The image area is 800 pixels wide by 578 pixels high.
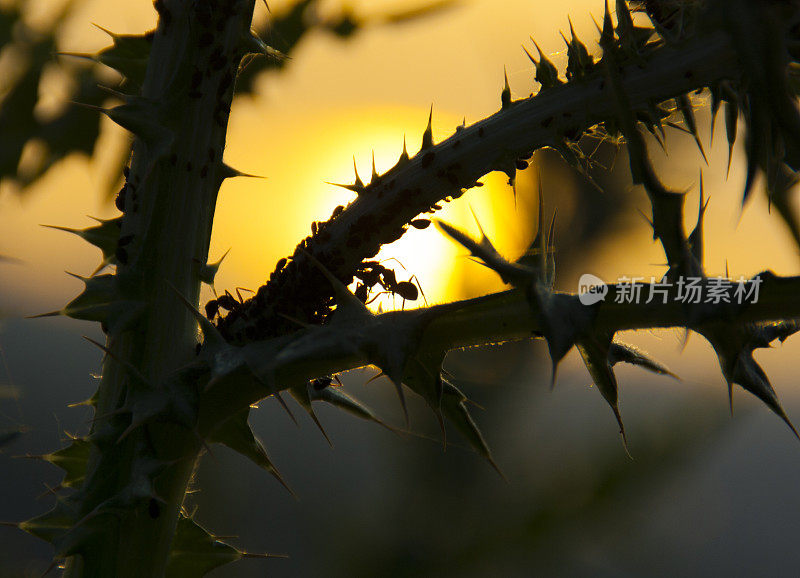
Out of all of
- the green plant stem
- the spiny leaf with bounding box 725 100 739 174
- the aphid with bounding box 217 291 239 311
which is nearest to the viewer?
the green plant stem

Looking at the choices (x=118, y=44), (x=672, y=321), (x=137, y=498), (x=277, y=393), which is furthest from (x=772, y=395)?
(x=118, y=44)

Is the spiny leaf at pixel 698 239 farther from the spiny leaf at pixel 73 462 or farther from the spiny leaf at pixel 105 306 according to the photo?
the spiny leaf at pixel 73 462

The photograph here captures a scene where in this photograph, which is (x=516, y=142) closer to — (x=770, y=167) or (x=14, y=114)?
(x=770, y=167)

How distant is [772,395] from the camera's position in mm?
582

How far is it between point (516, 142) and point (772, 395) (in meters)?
0.36

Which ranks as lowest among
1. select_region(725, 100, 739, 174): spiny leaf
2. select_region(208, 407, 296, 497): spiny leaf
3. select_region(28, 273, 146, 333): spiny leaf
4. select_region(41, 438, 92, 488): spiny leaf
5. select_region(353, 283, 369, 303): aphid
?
select_region(41, 438, 92, 488): spiny leaf

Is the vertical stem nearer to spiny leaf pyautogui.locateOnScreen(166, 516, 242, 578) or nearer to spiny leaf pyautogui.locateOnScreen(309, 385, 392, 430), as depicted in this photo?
spiny leaf pyautogui.locateOnScreen(166, 516, 242, 578)


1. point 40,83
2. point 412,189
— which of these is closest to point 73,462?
point 412,189

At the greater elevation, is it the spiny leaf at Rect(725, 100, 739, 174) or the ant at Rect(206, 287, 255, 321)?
the spiny leaf at Rect(725, 100, 739, 174)

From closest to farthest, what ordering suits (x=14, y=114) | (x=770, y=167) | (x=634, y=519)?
(x=770, y=167)
(x=14, y=114)
(x=634, y=519)

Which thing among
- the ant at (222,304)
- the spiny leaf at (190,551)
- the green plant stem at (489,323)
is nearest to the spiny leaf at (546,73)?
the green plant stem at (489,323)

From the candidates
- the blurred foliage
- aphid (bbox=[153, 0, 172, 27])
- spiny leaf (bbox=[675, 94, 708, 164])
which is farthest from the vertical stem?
the blurred foliage

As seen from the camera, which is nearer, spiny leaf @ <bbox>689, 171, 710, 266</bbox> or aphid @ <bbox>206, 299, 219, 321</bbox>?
spiny leaf @ <bbox>689, 171, 710, 266</bbox>

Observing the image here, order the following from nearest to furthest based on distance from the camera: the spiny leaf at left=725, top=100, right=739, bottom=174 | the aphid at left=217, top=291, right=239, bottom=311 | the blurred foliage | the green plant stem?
the green plant stem, the spiny leaf at left=725, top=100, right=739, bottom=174, the aphid at left=217, top=291, right=239, bottom=311, the blurred foliage
